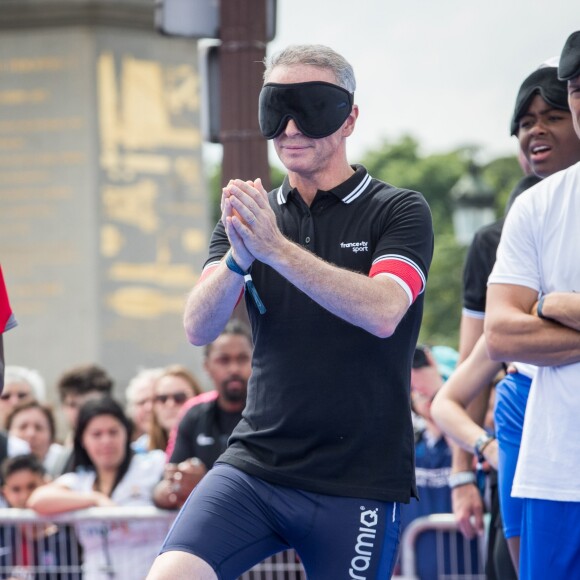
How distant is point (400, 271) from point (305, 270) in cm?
33

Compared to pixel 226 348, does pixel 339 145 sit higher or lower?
higher

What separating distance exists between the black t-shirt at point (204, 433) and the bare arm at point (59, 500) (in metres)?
→ 0.56

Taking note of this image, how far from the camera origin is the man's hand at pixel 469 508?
207 inches

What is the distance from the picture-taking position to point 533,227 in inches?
162

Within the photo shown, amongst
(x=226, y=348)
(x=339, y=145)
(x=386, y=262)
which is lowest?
(x=226, y=348)

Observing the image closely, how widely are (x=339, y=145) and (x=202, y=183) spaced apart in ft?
46.0

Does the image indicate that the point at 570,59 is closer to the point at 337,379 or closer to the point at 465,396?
the point at 337,379

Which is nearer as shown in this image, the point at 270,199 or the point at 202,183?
the point at 270,199

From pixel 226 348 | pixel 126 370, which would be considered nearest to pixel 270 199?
pixel 226 348

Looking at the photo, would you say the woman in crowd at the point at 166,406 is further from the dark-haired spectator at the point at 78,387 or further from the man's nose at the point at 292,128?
the man's nose at the point at 292,128

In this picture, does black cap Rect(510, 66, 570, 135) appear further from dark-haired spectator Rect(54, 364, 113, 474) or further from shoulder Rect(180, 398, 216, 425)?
dark-haired spectator Rect(54, 364, 113, 474)

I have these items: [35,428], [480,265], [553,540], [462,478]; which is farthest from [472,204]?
[553,540]

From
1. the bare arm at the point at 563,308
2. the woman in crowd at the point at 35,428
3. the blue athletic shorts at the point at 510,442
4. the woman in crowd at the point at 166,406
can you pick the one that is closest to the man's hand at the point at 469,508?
the blue athletic shorts at the point at 510,442

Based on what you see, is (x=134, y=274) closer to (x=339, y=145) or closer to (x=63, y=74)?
(x=63, y=74)
